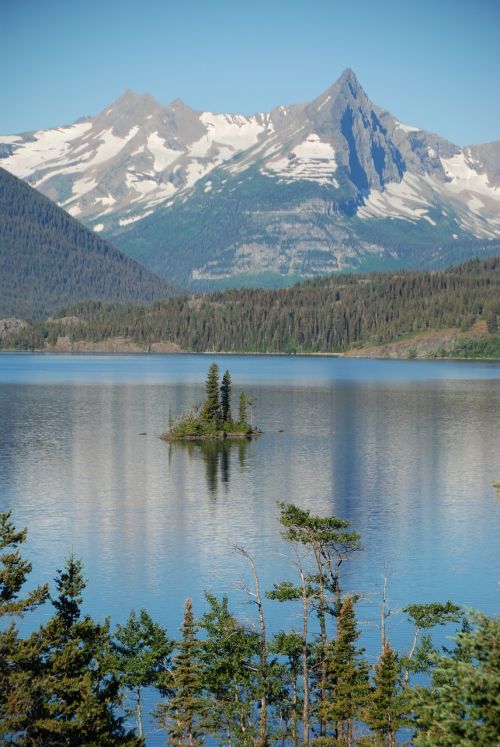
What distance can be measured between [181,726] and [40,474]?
234ft

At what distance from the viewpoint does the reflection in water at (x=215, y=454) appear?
105688mm

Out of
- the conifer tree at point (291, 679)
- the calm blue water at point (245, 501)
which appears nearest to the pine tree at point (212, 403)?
the calm blue water at point (245, 501)

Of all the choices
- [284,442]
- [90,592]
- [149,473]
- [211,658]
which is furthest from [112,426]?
[211,658]

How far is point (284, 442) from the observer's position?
136 m

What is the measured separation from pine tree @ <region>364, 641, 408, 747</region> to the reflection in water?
59132 millimetres

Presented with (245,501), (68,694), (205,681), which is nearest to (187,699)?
(205,681)

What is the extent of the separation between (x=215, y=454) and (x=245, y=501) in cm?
3390

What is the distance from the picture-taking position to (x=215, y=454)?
126938 mm

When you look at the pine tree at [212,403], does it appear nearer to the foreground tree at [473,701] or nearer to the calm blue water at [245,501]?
the calm blue water at [245,501]

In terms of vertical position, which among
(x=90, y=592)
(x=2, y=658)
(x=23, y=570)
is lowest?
(x=90, y=592)

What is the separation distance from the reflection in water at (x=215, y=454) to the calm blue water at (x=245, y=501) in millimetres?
373

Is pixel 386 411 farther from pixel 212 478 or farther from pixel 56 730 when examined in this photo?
pixel 56 730

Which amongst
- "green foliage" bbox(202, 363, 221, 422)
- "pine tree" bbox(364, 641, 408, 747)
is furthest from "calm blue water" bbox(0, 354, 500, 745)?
"pine tree" bbox(364, 641, 408, 747)

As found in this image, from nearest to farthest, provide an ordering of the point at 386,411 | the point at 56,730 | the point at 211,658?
the point at 56,730 → the point at 211,658 → the point at 386,411
